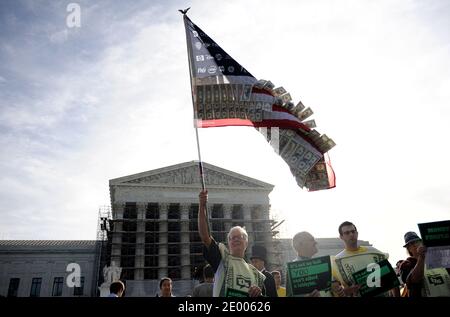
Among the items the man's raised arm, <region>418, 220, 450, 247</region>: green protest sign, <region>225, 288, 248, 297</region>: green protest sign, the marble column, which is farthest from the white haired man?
the marble column

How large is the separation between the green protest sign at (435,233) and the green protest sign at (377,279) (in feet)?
1.72

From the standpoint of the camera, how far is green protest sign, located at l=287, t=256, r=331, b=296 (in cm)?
358

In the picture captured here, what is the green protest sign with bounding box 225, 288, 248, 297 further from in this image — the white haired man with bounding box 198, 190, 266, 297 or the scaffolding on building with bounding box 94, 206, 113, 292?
the scaffolding on building with bounding box 94, 206, 113, 292

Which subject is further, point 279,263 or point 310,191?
point 279,263

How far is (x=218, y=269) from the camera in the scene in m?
4.09

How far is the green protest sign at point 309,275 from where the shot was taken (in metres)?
3.58

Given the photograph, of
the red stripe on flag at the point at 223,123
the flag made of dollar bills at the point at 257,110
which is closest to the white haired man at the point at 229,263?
the red stripe on flag at the point at 223,123

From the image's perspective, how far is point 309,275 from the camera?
3619 mm

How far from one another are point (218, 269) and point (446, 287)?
127 inches

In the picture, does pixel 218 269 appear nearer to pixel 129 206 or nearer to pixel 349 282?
pixel 349 282

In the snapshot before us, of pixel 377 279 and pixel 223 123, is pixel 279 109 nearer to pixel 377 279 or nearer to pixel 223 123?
pixel 223 123

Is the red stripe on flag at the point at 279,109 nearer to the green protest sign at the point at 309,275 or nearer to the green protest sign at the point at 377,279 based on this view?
the green protest sign at the point at 377,279

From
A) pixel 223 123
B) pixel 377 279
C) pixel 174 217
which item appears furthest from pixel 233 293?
pixel 174 217
